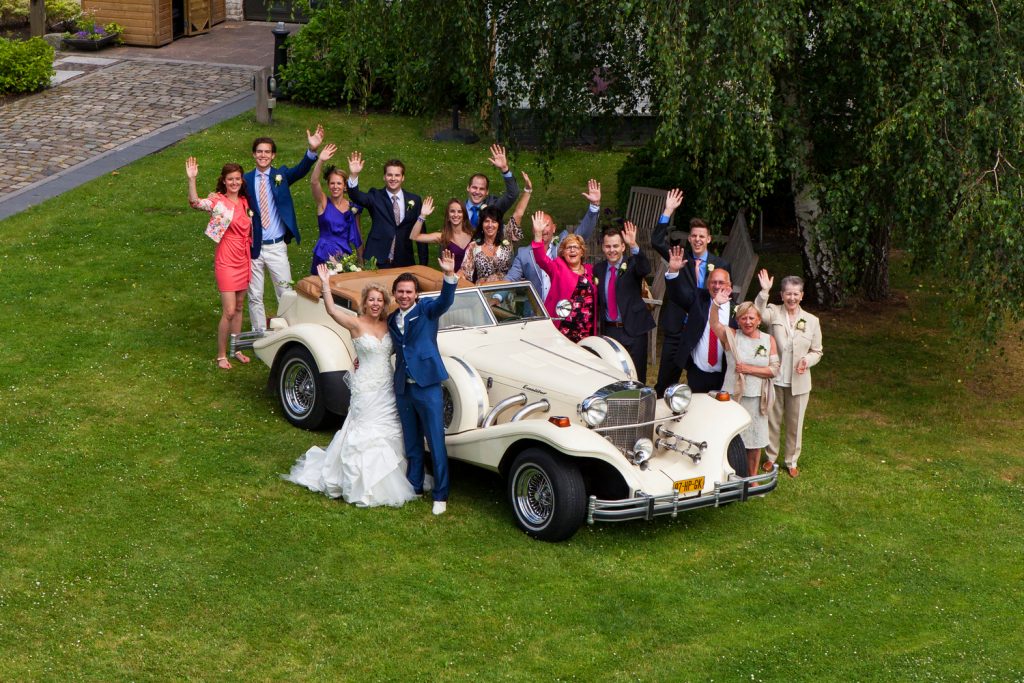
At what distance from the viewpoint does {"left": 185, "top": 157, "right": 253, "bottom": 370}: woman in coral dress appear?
1212cm

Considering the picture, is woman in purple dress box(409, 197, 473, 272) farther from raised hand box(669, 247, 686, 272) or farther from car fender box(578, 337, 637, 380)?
raised hand box(669, 247, 686, 272)

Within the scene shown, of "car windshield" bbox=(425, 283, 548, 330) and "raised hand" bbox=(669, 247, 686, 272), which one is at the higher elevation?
"raised hand" bbox=(669, 247, 686, 272)

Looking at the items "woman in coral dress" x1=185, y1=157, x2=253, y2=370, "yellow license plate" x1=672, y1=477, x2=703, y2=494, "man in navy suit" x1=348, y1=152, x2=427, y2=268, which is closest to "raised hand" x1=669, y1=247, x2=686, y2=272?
"yellow license plate" x1=672, y1=477, x2=703, y2=494

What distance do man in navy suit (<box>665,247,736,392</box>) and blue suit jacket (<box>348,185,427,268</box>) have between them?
3.19 metres

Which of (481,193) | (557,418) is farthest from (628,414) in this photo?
(481,193)

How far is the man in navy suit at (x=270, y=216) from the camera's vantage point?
12.4 m

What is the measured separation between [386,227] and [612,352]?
10.4 feet

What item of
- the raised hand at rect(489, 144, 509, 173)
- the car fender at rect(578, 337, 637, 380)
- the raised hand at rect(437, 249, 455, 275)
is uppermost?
the raised hand at rect(489, 144, 509, 173)

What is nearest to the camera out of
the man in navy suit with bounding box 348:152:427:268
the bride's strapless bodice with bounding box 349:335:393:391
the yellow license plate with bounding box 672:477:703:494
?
the yellow license plate with bounding box 672:477:703:494

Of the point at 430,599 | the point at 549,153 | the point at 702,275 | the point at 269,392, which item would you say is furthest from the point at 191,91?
the point at 430,599

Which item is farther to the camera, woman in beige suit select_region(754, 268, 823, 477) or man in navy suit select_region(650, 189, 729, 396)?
man in navy suit select_region(650, 189, 729, 396)

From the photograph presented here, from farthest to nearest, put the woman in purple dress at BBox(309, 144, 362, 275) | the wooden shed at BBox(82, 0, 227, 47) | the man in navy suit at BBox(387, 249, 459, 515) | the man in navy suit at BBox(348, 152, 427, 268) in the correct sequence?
1. the wooden shed at BBox(82, 0, 227, 47)
2. the man in navy suit at BBox(348, 152, 427, 268)
3. the woman in purple dress at BBox(309, 144, 362, 275)
4. the man in navy suit at BBox(387, 249, 459, 515)

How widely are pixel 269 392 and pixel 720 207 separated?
4904mm

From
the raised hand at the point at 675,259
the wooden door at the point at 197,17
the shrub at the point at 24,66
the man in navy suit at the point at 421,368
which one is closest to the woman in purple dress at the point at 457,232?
the man in navy suit at the point at 421,368
